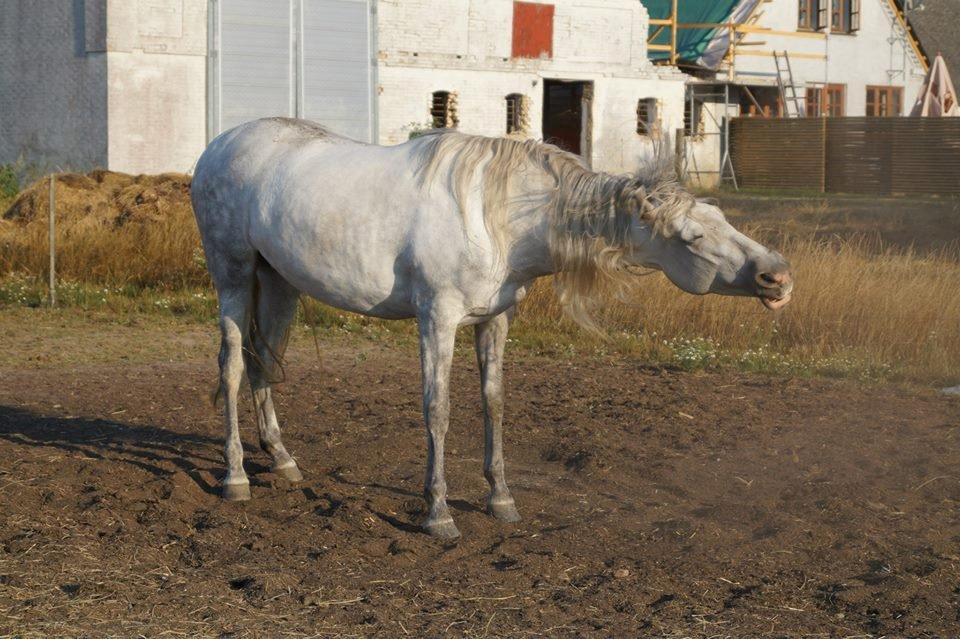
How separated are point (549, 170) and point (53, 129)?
835 inches

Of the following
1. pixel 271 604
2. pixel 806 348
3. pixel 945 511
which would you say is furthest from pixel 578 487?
pixel 806 348

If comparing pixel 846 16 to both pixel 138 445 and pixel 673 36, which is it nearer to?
pixel 673 36

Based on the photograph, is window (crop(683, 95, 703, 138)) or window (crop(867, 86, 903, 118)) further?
window (crop(867, 86, 903, 118))

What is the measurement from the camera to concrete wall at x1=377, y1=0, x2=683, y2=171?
92.0 ft

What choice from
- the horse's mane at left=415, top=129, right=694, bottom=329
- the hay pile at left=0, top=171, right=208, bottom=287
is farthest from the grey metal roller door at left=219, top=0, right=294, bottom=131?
the horse's mane at left=415, top=129, right=694, bottom=329

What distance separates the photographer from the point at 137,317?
12.9 metres

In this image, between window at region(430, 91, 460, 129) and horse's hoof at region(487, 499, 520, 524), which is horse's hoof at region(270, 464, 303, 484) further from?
window at region(430, 91, 460, 129)

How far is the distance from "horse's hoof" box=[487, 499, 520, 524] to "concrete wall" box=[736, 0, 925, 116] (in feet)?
107

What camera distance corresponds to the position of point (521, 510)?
6484 mm

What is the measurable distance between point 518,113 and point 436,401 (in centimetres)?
2492

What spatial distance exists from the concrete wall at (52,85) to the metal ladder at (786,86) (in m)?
19.4

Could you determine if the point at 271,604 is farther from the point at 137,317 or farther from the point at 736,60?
the point at 736,60

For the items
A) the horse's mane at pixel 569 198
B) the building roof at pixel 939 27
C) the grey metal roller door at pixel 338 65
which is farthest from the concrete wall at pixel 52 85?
the building roof at pixel 939 27

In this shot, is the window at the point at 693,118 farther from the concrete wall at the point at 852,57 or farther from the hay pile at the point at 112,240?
the hay pile at the point at 112,240
